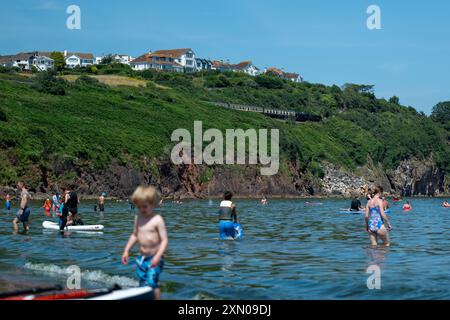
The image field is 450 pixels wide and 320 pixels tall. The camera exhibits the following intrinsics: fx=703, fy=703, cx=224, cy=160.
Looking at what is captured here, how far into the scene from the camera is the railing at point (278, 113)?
429ft

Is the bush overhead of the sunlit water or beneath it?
overhead

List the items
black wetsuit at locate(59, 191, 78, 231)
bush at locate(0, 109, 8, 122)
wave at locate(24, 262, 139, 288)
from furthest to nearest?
1. bush at locate(0, 109, 8, 122)
2. black wetsuit at locate(59, 191, 78, 231)
3. wave at locate(24, 262, 139, 288)

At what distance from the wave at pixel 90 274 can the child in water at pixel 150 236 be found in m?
3.44

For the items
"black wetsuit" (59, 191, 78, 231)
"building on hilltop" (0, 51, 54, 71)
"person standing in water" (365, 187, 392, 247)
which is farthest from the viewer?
"building on hilltop" (0, 51, 54, 71)

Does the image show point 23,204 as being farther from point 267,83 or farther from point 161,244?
point 267,83

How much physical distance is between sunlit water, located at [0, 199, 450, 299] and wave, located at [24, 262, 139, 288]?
0.02m

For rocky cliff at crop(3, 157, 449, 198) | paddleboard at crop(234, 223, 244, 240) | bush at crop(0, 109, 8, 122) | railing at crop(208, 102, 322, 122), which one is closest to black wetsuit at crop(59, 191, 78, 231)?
paddleboard at crop(234, 223, 244, 240)

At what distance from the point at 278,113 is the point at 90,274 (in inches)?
4820

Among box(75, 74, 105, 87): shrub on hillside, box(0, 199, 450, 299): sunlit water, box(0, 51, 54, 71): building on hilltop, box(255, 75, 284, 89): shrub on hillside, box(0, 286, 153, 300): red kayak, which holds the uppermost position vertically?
box(0, 51, 54, 71): building on hilltop

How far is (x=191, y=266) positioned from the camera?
17594 millimetres

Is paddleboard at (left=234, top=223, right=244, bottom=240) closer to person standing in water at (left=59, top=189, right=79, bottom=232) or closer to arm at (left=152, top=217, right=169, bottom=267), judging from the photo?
person standing in water at (left=59, top=189, right=79, bottom=232)

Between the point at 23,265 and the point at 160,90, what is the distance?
352 ft

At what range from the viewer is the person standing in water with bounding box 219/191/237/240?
2269 cm
